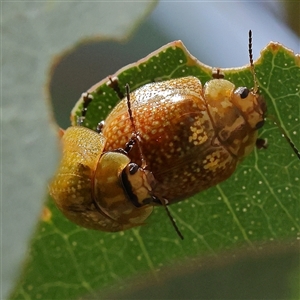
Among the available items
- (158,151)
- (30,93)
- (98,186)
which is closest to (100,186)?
(98,186)

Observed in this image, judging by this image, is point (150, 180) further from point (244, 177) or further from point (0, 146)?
point (0, 146)

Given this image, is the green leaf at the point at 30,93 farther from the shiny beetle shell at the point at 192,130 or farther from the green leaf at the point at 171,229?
the shiny beetle shell at the point at 192,130

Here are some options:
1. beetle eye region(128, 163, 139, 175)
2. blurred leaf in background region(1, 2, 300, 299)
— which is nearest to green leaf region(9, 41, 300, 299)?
blurred leaf in background region(1, 2, 300, 299)

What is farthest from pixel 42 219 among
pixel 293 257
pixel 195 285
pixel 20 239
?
pixel 293 257

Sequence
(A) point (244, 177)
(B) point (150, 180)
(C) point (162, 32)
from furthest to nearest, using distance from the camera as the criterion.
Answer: (C) point (162, 32), (A) point (244, 177), (B) point (150, 180)

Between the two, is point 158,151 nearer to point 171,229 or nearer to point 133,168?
point 133,168

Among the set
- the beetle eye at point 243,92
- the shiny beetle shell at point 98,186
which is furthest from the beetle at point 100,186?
the beetle eye at point 243,92
